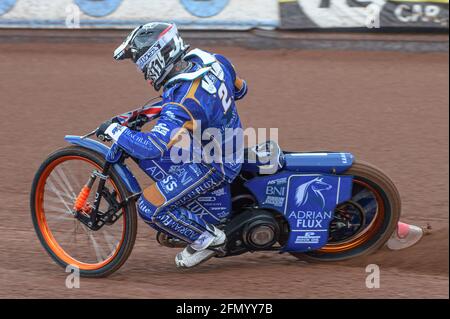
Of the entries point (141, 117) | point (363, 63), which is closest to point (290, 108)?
point (363, 63)

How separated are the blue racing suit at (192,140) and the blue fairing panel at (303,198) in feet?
1.03

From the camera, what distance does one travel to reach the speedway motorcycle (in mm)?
5172

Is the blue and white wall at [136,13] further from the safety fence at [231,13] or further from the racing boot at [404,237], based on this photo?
the racing boot at [404,237]

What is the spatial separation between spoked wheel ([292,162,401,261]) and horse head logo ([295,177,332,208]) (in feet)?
0.62

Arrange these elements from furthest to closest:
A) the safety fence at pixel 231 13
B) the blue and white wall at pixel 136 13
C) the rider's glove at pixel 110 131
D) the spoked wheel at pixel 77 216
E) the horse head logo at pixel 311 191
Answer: the blue and white wall at pixel 136 13, the safety fence at pixel 231 13, the horse head logo at pixel 311 191, the spoked wheel at pixel 77 216, the rider's glove at pixel 110 131

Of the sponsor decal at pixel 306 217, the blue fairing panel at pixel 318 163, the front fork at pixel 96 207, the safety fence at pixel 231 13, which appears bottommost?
the sponsor decal at pixel 306 217

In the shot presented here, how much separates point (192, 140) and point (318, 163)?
36.3 inches

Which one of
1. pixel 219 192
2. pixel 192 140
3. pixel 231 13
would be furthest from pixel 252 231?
pixel 231 13

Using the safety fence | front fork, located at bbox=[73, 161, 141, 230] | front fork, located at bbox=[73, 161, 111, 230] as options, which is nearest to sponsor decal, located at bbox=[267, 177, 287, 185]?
front fork, located at bbox=[73, 161, 141, 230]

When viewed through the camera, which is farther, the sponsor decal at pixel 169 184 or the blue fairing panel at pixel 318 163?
the blue fairing panel at pixel 318 163

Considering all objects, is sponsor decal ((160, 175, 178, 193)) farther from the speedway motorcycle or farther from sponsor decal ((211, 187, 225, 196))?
sponsor decal ((211, 187, 225, 196))

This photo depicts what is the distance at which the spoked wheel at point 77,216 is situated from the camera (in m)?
5.16

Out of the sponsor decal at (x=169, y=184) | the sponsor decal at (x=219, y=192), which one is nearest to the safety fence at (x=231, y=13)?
the sponsor decal at (x=219, y=192)

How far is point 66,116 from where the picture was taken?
9.52 m
